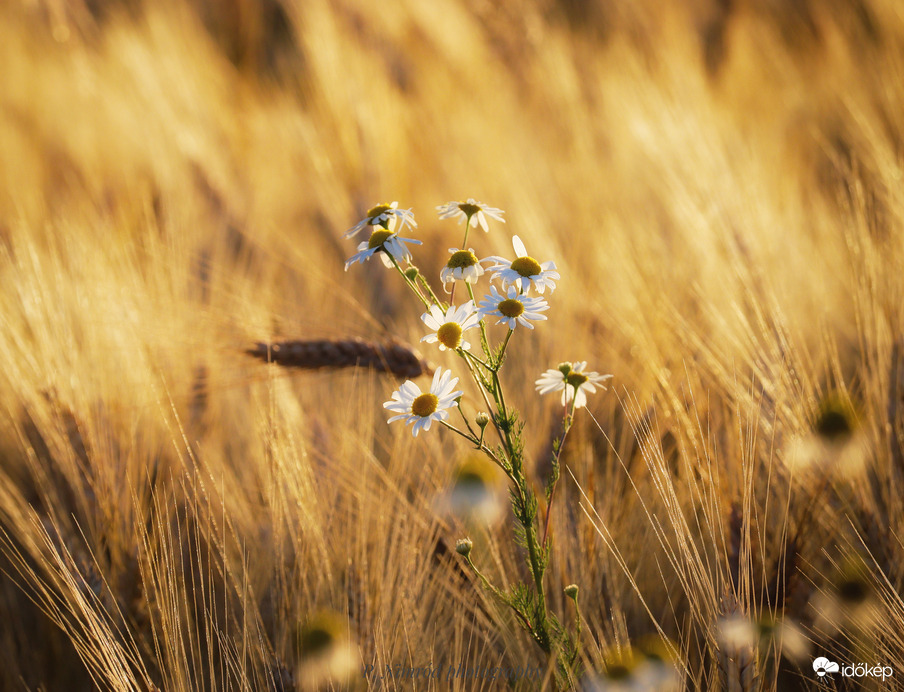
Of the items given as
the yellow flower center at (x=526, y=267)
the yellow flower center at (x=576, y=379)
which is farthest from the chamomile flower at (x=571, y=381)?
the yellow flower center at (x=526, y=267)

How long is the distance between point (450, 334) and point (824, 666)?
75 cm

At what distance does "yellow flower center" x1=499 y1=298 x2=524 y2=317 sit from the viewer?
2.19 feet

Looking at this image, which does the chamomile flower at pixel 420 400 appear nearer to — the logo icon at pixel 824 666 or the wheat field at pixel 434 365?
the wheat field at pixel 434 365

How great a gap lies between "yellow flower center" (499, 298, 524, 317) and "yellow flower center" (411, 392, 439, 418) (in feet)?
0.42

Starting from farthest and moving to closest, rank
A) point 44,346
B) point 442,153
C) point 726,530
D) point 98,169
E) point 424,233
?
point 98,169
point 442,153
point 424,233
point 44,346
point 726,530

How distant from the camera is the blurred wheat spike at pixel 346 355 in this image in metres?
1.08

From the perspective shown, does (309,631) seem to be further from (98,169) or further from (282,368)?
(98,169)

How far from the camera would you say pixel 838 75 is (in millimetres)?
2457

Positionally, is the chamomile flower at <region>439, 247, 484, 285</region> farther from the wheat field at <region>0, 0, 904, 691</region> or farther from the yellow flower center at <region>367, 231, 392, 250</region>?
the wheat field at <region>0, 0, 904, 691</region>

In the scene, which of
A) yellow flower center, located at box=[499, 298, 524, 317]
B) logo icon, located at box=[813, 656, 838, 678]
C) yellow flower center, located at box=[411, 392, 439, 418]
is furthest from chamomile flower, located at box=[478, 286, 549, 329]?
logo icon, located at box=[813, 656, 838, 678]

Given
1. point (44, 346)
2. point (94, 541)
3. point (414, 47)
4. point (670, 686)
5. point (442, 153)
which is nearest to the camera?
point (670, 686)

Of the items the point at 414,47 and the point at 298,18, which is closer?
the point at 298,18

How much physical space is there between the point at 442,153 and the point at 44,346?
1.61m

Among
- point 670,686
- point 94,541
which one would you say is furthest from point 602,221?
point 94,541
